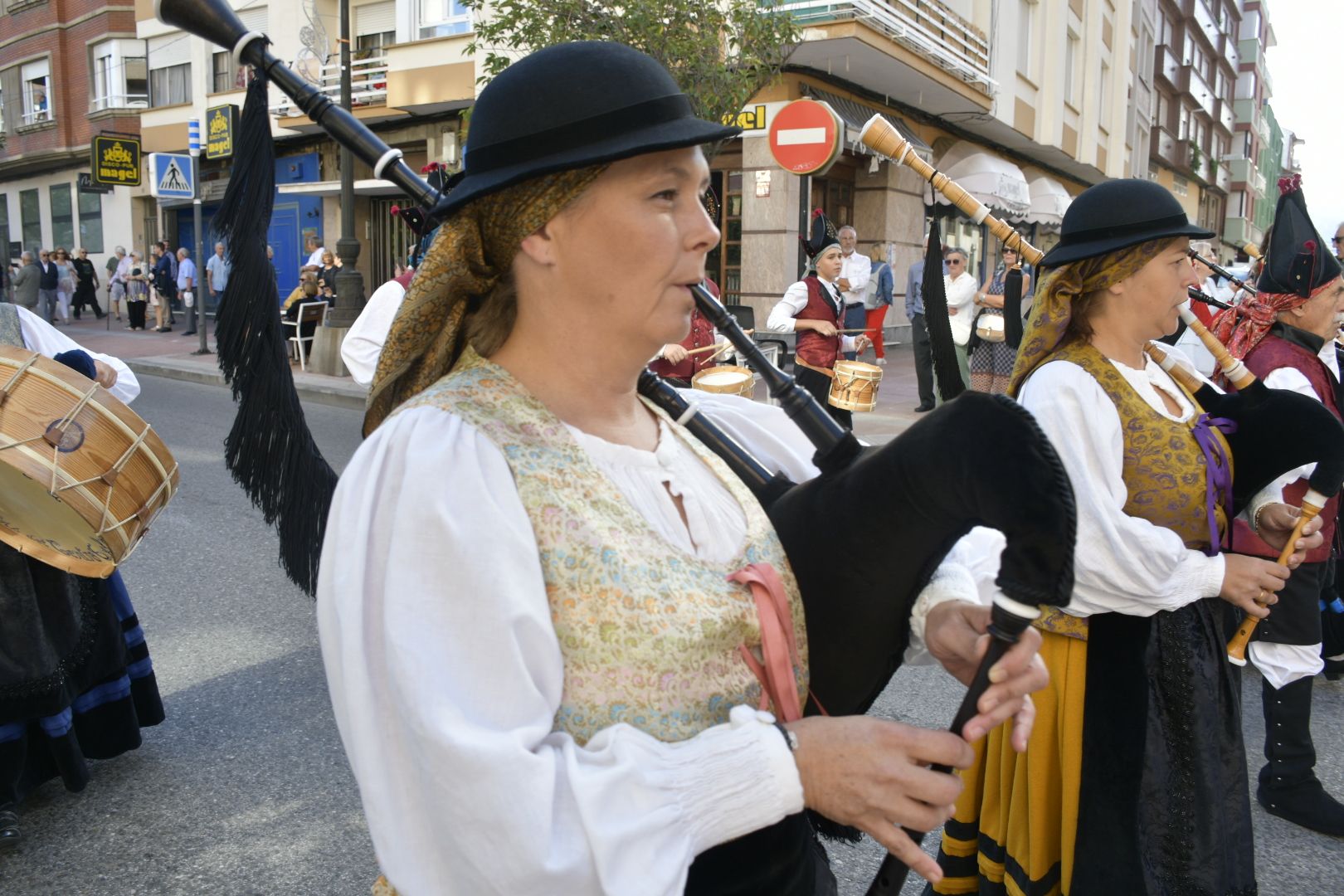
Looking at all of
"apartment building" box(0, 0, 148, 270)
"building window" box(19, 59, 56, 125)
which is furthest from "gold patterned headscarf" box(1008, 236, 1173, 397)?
"building window" box(19, 59, 56, 125)

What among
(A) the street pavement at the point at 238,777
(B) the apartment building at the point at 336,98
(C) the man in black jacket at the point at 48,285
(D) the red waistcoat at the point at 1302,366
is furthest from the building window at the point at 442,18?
(D) the red waistcoat at the point at 1302,366

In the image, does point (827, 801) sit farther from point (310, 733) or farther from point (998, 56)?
point (998, 56)

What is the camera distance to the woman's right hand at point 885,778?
1.07 m

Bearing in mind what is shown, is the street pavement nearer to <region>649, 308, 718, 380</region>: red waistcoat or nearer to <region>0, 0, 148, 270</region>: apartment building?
<region>649, 308, 718, 380</region>: red waistcoat

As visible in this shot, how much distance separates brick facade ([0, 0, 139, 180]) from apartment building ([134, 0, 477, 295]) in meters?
2.11

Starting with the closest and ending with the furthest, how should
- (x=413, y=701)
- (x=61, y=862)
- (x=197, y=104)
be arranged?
(x=413, y=701) → (x=61, y=862) → (x=197, y=104)

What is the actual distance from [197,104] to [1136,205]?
2535 cm

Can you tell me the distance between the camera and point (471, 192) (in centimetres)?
119

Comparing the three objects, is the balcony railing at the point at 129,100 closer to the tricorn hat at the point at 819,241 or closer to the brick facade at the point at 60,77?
the brick facade at the point at 60,77

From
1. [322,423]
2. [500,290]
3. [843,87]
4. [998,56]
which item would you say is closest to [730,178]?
[843,87]

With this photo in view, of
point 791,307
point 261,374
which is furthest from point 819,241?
point 261,374

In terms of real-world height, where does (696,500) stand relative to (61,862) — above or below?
above

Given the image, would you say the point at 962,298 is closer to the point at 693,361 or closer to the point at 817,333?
the point at 817,333

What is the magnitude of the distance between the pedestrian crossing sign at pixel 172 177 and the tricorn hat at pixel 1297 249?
13.5 meters
